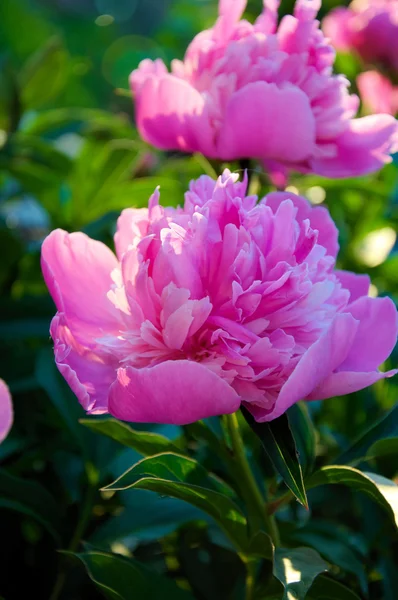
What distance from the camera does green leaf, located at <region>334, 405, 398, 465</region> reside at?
0.57m

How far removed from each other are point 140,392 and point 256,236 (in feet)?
0.41

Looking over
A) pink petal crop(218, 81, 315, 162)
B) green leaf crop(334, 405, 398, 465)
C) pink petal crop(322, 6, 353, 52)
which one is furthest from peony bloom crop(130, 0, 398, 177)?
pink petal crop(322, 6, 353, 52)

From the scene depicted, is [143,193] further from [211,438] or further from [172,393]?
[172,393]

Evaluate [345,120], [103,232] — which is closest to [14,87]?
[103,232]

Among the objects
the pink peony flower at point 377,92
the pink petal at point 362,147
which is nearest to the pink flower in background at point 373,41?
the pink peony flower at point 377,92

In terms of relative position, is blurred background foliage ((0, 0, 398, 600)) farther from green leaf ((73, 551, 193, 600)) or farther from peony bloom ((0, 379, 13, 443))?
peony bloom ((0, 379, 13, 443))


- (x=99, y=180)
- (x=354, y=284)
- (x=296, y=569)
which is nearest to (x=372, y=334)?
(x=354, y=284)

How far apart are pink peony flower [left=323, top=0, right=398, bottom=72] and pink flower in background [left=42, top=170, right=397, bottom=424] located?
0.84 m

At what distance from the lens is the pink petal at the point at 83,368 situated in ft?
1.50

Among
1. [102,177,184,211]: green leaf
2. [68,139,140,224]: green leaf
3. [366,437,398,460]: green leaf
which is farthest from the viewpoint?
[68,139,140,224]: green leaf

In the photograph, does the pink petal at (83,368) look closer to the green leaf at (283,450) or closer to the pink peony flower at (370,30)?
the green leaf at (283,450)

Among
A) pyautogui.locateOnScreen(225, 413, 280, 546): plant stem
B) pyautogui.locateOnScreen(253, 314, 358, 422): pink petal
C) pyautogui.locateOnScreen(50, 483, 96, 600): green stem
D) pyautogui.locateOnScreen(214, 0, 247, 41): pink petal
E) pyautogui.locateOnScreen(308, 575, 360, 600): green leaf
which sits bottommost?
pyautogui.locateOnScreen(50, 483, 96, 600): green stem

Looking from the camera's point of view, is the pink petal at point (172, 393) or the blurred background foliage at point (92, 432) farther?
the blurred background foliage at point (92, 432)

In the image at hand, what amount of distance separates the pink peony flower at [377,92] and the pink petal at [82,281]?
75cm
